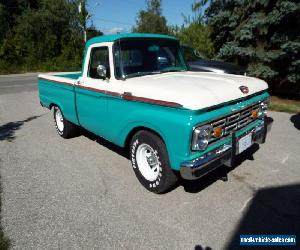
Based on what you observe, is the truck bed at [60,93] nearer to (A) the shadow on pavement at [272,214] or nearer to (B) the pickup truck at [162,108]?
(B) the pickup truck at [162,108]

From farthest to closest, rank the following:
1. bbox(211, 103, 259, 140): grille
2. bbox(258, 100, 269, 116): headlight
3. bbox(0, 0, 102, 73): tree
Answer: bbox(0, 0, 102, 73): tree → bbox(258, 100, 269, 116): headlight → bbox(211, 103, 259, 140): grille

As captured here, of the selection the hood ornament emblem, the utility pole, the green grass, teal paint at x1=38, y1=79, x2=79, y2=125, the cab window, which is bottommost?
the green grass

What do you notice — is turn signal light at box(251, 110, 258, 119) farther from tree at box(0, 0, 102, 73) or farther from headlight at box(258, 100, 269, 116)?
tree at box(0, 0, 102, 73)

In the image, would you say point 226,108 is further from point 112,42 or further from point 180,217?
point 112,42

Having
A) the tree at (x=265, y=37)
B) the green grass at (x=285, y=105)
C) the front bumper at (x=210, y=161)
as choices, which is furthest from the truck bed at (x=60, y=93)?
the tree at (x=265, y=37)

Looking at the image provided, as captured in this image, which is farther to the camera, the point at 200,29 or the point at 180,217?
the point at 200,29

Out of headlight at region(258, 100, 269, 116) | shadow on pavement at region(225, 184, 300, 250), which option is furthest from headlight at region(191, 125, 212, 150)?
headlight at region(258, 100, 269, 116)

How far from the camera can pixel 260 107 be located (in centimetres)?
475

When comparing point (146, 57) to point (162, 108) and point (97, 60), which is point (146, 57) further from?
point (162, 108)

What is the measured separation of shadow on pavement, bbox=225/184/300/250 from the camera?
3.40 meters

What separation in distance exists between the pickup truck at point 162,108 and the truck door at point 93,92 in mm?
16

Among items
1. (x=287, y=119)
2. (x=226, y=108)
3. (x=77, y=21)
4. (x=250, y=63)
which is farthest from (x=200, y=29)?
(x=77, y=21)

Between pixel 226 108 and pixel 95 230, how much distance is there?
2.18 metres

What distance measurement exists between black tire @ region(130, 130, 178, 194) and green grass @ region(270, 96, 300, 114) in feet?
20.8
